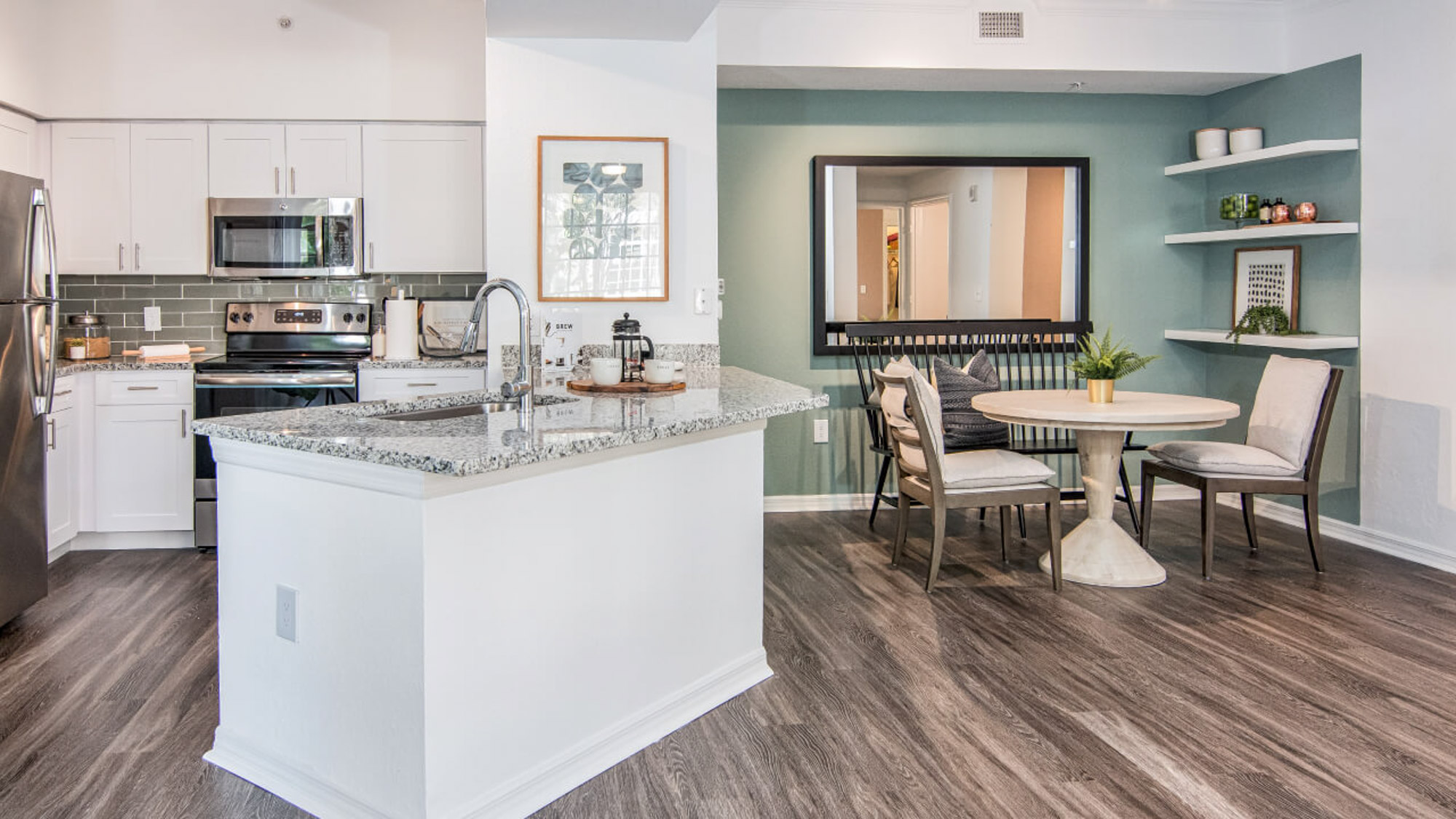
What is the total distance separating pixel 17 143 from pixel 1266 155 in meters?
5.84

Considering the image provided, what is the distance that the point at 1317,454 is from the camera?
14.2ft

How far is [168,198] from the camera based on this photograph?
5.03 m

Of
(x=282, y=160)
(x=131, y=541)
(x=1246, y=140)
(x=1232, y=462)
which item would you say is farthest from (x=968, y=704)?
(x=282, y=160)

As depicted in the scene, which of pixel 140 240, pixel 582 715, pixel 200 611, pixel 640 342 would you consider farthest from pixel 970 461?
pixel 140 240

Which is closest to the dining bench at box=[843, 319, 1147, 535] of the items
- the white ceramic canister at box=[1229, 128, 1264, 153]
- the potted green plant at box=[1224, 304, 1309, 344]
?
the potted green plant at box=[1224, 304, 1309, 344]

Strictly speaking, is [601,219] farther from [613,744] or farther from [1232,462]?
[1232,462]

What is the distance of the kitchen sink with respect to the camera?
2.85m

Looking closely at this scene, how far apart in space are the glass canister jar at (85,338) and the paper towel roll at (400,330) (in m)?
1.37

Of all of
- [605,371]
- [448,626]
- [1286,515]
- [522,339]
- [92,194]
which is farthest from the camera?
[1286,515]

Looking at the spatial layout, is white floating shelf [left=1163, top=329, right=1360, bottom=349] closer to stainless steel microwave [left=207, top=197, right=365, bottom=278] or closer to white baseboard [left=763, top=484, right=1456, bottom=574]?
white baseboard [left=763, top=484, right=1456, bottom=574]

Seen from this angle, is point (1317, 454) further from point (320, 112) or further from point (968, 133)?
point (320, 112)

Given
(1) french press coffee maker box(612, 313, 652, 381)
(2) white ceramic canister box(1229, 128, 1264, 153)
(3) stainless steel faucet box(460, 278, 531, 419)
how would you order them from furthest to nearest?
(2) white ceramic canister box(1229, 128, 1264, 153)
(1) french press coffee maker box(612, 313, 652, 381)
(3) stainless steel faucet box(460, 278, 531, 419)

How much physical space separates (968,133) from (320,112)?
133 inches

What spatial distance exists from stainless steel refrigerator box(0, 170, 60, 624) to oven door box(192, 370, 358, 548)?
0.96 meters
